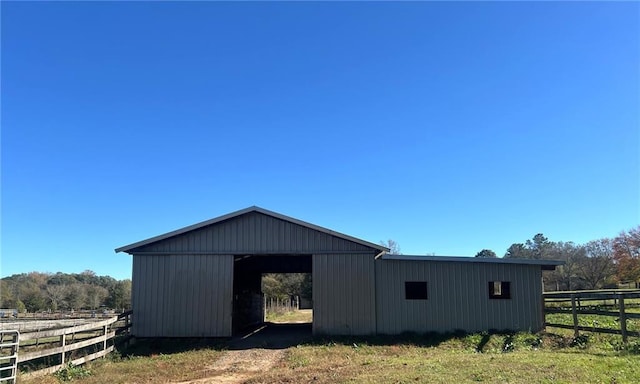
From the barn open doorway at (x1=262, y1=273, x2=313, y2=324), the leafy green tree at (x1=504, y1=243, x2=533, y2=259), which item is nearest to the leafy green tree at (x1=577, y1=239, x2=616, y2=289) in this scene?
the leafy green tree at (x1=504, y1=243, x2=533, y2=259)

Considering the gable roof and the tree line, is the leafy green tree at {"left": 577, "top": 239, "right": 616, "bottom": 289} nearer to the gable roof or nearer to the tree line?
the tree line

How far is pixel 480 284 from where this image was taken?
1870 centimetres

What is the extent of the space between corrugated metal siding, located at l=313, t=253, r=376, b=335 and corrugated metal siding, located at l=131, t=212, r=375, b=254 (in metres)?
0.44

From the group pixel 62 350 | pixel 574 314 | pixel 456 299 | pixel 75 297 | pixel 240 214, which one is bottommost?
pixel 75 297

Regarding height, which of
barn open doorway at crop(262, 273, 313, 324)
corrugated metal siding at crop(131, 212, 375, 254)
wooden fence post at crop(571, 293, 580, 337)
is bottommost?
barn open doorway at crop(262, 273, 313, 324)

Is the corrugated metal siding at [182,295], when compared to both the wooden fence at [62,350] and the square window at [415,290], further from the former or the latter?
the square window at [415,290]

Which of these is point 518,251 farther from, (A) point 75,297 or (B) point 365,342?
(B) point 365,342

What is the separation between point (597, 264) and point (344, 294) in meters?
57.9

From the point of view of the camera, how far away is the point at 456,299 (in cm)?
1861

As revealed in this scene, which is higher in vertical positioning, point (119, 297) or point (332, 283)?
point (332, 283)

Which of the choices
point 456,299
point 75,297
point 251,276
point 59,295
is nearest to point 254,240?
point 456,299

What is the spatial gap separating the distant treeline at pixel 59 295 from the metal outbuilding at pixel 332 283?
2099 inches

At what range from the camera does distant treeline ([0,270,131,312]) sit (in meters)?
71.6

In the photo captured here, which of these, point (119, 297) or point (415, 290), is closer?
point (415, 290)
